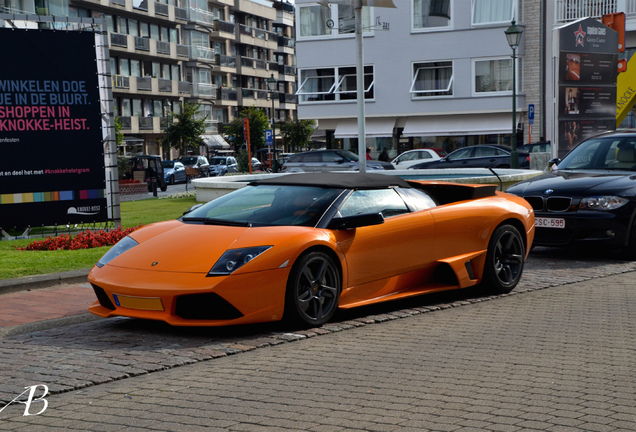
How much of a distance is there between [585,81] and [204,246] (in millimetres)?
18191

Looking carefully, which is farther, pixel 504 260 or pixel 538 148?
pixel 538 148

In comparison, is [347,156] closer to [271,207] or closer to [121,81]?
[271,207]

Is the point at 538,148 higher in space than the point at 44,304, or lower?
higher

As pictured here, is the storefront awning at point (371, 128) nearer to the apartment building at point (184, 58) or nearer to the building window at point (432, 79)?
the building window at point (432, 79)

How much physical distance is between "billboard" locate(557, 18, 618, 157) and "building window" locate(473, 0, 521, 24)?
23.7m

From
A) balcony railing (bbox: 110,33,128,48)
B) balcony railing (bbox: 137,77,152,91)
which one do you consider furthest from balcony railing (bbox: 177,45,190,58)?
balcony railing (bbox: 110,33,128,48)

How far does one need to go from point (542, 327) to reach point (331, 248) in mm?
1824

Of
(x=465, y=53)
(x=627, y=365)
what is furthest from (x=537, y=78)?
(x=627, y=365)

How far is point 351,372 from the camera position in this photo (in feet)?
18.3

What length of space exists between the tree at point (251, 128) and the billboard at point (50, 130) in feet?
232

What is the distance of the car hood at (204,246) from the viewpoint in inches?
259

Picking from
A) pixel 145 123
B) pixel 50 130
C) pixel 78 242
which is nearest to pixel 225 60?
pixel 145 123

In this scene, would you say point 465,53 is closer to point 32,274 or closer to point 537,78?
point 537,78

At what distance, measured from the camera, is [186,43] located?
8188 centimetres
